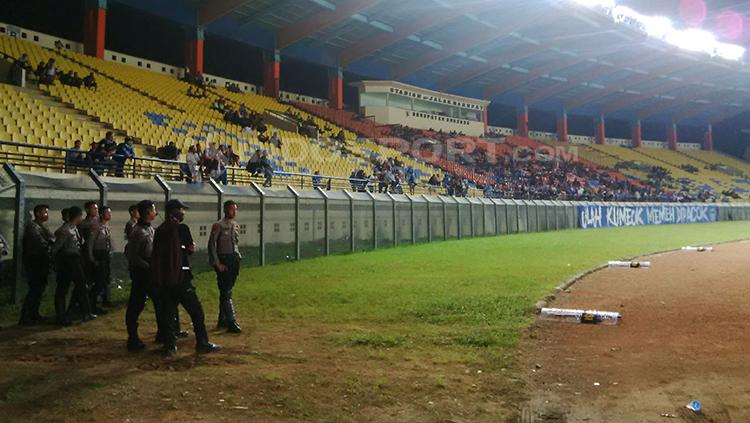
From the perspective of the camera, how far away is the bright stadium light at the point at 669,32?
51.5 meters

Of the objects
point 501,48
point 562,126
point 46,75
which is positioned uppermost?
point 501,48

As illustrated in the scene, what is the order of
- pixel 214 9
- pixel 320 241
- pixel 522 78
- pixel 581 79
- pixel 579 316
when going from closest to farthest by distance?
pixel 579 316 < pixel 320 241 < pixel 214 9 < pixel 522 78 < pixel 581 79

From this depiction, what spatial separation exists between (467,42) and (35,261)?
154 feet

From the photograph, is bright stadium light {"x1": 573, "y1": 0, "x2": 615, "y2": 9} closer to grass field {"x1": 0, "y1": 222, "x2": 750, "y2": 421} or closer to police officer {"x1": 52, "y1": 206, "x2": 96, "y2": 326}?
grass field {"x1": 0, "y1": 222, "x2": 750, "y2": 421}

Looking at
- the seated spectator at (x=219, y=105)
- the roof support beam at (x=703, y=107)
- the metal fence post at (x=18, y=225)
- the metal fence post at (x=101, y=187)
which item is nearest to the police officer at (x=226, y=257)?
the metal fence post at (x=18, y=225)

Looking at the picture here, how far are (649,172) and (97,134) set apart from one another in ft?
194

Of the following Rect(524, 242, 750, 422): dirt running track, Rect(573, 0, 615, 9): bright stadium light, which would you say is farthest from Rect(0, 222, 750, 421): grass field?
Rect(573, 0, 615, 9): bright stadium light

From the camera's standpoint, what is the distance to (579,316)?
791 centimetres

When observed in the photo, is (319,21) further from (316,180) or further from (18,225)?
(18,225)

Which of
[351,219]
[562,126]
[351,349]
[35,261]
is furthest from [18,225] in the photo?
[562,126]

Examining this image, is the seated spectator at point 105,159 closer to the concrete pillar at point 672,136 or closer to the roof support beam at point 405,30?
the roof support beam at point 405,30

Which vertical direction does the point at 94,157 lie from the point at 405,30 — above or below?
below

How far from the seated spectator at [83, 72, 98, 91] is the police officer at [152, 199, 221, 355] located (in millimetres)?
21891

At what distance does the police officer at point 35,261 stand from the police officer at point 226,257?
2.44 m
